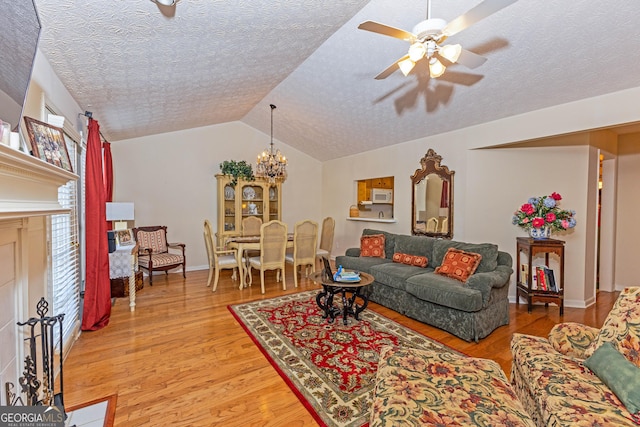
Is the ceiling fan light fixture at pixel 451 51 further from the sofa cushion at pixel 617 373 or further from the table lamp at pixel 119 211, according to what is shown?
the table lamp at pixel 119 211

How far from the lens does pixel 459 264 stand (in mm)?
3311

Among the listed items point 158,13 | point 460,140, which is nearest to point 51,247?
point 158,13

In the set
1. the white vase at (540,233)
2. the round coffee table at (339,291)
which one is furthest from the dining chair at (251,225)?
the white vase at (540,233)

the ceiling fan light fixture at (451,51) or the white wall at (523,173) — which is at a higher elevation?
the ceiling fan light fixture at (451,51)

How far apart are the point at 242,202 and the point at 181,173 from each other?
127 centimetres

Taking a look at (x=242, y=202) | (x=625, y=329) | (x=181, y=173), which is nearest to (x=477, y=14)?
(x=625, y=329)

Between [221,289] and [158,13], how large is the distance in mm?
3616

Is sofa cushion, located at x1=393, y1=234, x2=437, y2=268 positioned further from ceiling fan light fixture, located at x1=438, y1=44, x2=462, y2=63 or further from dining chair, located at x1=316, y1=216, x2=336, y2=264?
ceiling fan light fixture, located at x1=438, y1=44, x2=462, y2=63

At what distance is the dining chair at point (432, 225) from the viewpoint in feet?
14.6

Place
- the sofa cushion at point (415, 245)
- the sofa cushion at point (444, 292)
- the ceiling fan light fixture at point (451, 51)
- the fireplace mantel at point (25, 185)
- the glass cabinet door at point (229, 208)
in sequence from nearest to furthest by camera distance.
Result: the fireplace mantel at point (25, 185), the ceiling fan light fixture at point (451, 51), the sofa cushion at point (444, 292), the sofa cushion at point (415, 245), the glass cabinet door at point (229, 208)

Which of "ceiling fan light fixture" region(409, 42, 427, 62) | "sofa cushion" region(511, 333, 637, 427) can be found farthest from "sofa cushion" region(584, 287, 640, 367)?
"ceiling fan light fixture" region(409, 42, 427, 62)

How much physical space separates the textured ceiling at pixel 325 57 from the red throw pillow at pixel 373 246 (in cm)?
175

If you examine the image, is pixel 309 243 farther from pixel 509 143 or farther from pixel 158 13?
pixel 158 13

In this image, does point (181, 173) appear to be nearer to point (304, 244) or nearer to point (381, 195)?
point (304, 244)
